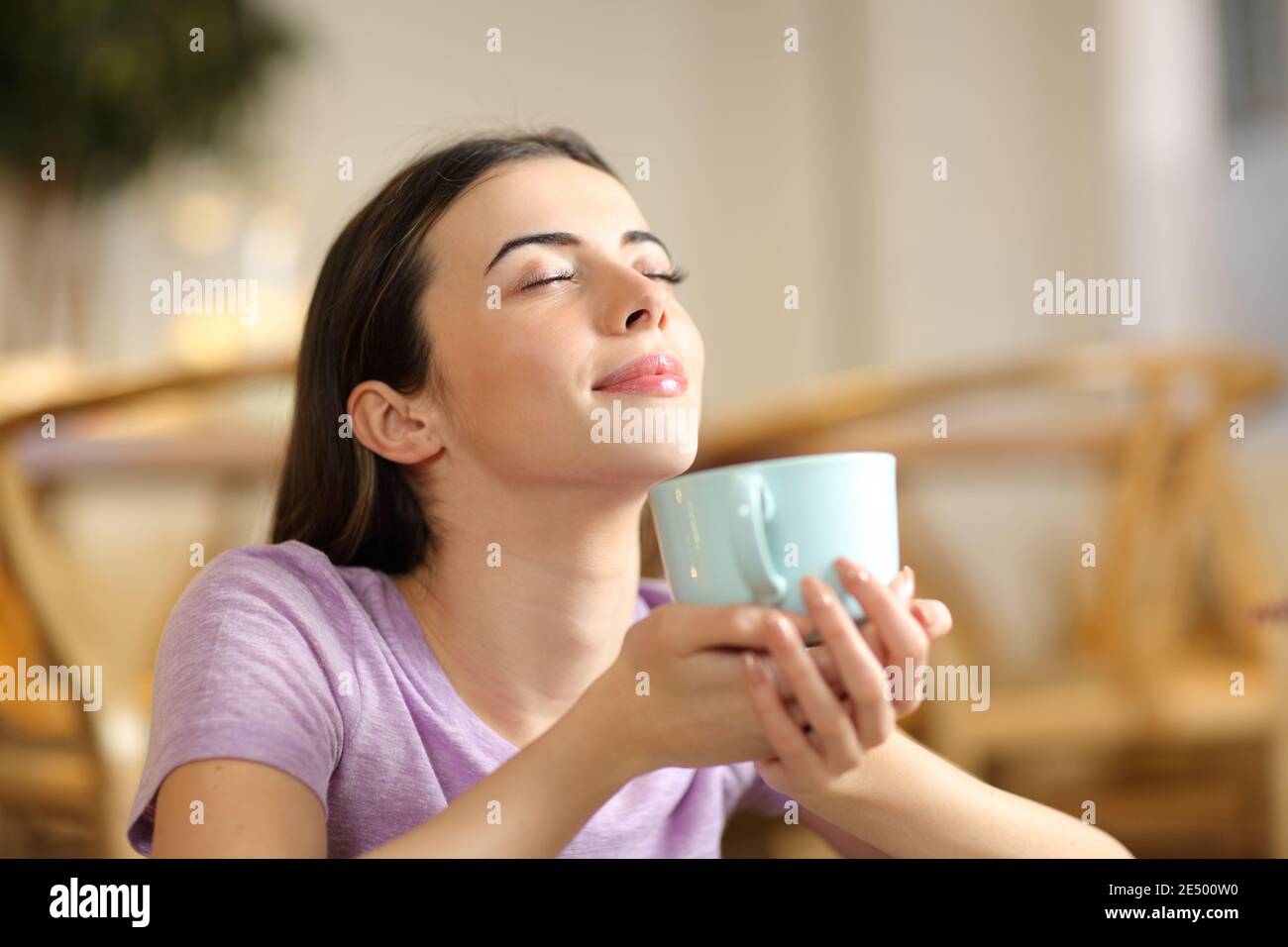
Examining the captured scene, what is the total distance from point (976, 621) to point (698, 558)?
1797 mm

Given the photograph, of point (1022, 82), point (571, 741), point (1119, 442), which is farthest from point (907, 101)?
point (571, 741)

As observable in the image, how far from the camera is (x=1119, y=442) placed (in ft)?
7.31

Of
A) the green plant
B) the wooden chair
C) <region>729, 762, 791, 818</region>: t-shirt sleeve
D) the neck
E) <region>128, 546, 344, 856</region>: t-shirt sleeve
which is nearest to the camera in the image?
<region>128, 546, 344, 856</region>: t-shirt sleeve

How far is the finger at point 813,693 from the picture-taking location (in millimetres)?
496

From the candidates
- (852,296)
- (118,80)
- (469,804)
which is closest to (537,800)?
(469,804)

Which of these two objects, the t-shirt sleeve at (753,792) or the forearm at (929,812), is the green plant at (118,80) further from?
the forearm at (929,812)

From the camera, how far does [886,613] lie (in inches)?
19.7

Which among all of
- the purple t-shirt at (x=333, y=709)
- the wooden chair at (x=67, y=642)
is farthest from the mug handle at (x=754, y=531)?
the wooden chair at (x=67, y=642)

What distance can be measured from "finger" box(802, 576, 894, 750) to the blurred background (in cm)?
82

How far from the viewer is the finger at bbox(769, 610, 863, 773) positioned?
496mm

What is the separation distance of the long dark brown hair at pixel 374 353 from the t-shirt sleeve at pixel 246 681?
9 cm

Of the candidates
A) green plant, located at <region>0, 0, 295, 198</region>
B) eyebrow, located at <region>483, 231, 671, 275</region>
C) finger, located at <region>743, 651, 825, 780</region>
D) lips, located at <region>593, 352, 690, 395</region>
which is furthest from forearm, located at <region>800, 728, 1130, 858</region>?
green plant, located at <region>0, 0, 295, 198</region>

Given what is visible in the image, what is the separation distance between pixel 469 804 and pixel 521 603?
0.53 feet

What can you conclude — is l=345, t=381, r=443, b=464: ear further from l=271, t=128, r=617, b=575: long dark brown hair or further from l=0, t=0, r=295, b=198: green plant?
l=0, t=0, r=295, b=198: green plant
